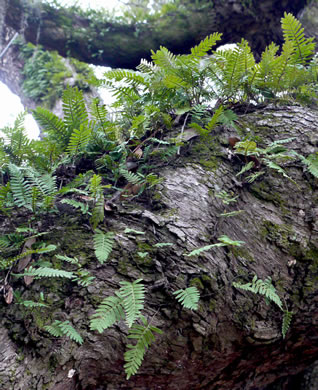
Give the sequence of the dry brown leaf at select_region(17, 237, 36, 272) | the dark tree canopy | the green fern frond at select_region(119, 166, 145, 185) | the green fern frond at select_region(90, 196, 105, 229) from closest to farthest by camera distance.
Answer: the dry brown leaf at select_region(17, 237, 36, 272) → the green fern frond at select_region(90, 196, 105, 229) → the green fern frond at select_region(119, 166, 145, 185) → the dark tree canopy

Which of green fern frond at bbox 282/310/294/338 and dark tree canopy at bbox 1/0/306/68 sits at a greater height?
dark tree canopy at bbox 1/0/306/68

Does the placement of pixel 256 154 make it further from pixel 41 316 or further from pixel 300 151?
pixel 41 316

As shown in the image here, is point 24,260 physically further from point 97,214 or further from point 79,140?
point 79,140

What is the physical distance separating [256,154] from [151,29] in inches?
135

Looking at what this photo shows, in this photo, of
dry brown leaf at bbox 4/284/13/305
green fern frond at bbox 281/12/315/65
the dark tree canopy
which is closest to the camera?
dry brown leaf at bbox 4/284/13/305

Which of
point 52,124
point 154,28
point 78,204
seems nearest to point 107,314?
point 78,204

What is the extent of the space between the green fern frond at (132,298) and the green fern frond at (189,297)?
156 mm

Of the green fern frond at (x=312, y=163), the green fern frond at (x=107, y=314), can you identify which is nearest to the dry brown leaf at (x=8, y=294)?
the green fern frond at (x=107, y=314)

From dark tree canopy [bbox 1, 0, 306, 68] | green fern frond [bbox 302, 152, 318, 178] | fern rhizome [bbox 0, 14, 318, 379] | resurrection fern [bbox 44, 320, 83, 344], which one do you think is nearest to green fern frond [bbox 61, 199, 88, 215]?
fern rhizome [bbox 0, 14, 318, 379]

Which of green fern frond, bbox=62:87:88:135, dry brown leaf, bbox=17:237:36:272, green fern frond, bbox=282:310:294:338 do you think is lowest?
green fern frond, bbox=282:310:294:338

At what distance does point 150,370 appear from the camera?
4.45 feet

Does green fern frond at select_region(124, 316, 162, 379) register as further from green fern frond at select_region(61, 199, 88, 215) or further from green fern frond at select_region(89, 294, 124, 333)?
green fern frond at select_region(61, 199, 88, 215)

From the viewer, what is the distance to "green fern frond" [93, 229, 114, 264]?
52.6 inches

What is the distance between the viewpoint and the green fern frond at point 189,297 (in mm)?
1264
